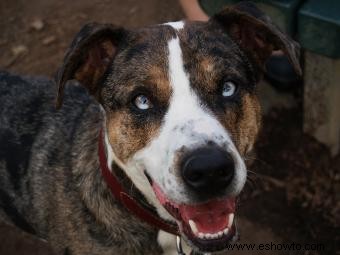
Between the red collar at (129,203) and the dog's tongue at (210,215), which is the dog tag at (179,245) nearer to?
the red collar at (129,203)

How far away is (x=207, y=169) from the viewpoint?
2482 mm

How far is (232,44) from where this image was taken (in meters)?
3.07

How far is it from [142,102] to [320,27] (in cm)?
172

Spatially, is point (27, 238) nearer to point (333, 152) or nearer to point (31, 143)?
point (31, 143)

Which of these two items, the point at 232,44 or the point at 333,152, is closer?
the point at 232,44

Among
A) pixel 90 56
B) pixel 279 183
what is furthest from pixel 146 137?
pixel 279 183

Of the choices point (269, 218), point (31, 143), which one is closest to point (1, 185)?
point (31, 143)

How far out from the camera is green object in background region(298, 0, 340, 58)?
12.9 ft

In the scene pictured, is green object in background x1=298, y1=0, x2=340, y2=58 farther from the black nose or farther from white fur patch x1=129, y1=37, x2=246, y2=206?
the black nose

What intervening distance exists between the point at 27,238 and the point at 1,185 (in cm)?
119

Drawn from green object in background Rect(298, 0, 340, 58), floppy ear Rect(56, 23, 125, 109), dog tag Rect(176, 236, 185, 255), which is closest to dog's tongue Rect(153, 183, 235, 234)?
dog tag Rect(176, 236, 185, 255)

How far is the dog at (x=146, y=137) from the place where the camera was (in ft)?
8.66

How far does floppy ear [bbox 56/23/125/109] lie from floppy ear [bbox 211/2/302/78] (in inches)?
22.7

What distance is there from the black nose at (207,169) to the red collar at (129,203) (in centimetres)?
59
